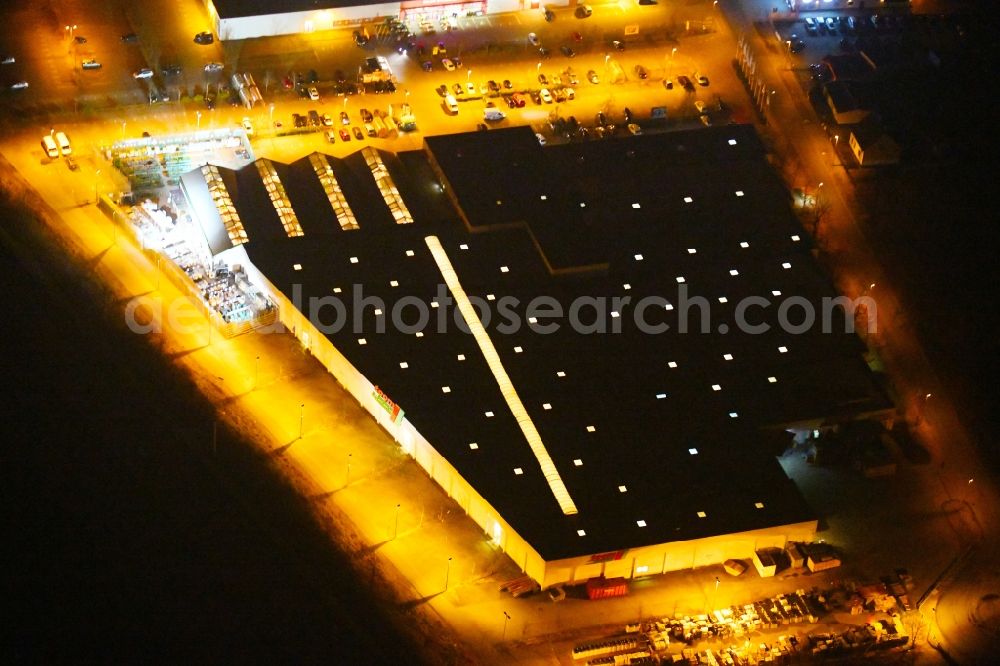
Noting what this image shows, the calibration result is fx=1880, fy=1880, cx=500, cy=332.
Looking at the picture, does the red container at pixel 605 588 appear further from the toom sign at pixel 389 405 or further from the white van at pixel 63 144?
the white van at pixel 63 144

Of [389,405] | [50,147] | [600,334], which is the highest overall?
[50,147]

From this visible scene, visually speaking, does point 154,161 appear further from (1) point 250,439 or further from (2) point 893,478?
(2) point 893,478

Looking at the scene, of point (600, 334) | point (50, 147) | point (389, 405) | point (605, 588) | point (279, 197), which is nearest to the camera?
point (605, 588)

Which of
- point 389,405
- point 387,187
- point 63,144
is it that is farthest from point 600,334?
point 63,144

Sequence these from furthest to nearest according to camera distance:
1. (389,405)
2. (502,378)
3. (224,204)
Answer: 1. (224,204)
2. (502,378)
3. (389,405)

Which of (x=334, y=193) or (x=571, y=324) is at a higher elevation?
(x=334, y=193)

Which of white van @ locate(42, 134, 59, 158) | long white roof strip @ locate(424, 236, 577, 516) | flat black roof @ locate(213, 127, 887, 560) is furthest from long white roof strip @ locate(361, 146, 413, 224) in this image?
white van @ locate(42, 134, 59, 158)

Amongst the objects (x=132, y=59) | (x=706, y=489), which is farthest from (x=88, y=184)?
(x=706, y=489)

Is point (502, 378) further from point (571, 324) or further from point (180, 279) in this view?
point (180, 279)

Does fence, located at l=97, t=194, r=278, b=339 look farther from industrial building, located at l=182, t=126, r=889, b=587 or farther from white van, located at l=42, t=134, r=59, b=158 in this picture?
white van, located at l=42, t=134, r=59, b=158
